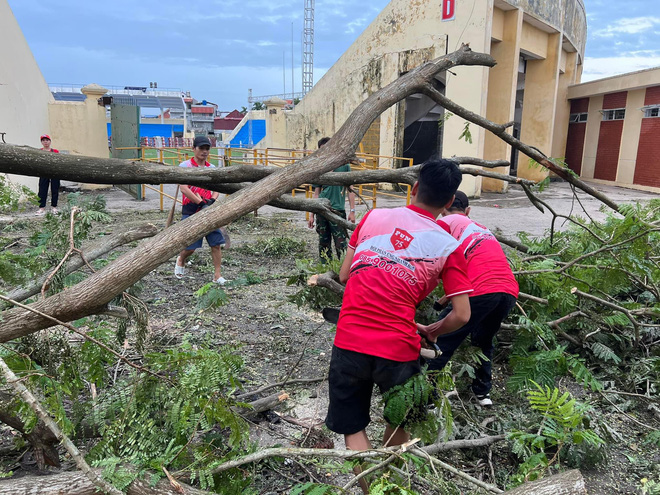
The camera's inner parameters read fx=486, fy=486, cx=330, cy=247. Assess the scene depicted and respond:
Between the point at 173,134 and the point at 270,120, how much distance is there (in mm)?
22091

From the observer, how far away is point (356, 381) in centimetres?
225

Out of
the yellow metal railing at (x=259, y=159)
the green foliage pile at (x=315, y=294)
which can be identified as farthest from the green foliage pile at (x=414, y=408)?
the yellow metal railing at (x=259, y=159)

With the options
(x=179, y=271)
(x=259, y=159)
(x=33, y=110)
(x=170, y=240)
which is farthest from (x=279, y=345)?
(x=33, y=110)

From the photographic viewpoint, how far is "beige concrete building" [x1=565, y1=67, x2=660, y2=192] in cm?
1762

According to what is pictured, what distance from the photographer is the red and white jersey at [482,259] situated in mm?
3143

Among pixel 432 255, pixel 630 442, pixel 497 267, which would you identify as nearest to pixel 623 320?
pixel 630 442

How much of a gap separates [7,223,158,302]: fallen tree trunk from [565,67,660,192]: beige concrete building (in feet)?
63.3

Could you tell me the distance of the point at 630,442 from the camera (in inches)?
120

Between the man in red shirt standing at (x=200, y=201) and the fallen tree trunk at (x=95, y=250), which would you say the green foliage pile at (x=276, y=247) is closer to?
the man in red shirt standing at (x=200, y=201)

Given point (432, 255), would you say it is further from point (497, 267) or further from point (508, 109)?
point (508, 109)

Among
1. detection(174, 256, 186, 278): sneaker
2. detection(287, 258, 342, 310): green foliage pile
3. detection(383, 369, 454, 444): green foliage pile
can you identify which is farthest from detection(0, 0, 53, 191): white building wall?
detection(383, 369, 454, 444): green foliage pile

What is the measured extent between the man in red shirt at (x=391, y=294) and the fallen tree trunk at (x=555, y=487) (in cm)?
60

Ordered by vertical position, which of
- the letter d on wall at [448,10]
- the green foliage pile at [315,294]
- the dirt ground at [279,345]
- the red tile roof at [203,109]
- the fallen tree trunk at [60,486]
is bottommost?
the dirt ground at [279,345]

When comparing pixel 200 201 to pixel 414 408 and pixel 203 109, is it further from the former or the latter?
pixel 203 109
